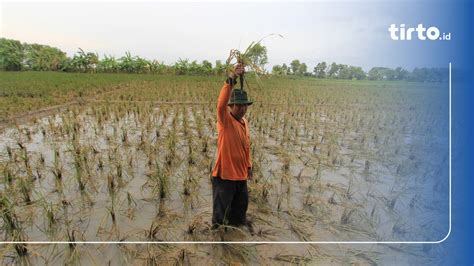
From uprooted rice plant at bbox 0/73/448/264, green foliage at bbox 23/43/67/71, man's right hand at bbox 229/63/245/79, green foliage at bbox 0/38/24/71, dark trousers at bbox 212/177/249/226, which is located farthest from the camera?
green foliage at bbox 23/43/67/71

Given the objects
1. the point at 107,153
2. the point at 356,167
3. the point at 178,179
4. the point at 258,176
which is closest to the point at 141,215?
the point at 178,179

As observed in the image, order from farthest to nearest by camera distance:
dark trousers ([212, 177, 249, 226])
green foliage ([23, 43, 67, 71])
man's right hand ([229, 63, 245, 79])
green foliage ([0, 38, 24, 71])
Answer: green foliage ([23, 43, 67, 71]) → green foliage ([0, 38, 24, 71]) → dark trousers ([212, 177, 249, 226]) → man's right hand ([229, 63, 245, 79])

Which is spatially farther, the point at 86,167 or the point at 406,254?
the point at 86,167

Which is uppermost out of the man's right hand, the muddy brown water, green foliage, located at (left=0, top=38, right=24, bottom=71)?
green foliage, located at (left=0, top=38, right=24, bottom=71)

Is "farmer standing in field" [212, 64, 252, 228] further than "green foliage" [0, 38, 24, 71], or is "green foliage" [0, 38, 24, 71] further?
"green foliage" [0, 38, 24, 71]

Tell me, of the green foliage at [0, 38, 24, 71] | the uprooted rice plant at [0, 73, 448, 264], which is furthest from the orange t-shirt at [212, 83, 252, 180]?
the green foliage at [0, 38, 24, 71]

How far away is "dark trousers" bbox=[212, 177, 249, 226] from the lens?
2.25 metres

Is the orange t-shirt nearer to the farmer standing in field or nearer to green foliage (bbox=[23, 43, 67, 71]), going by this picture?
the farmer standing in field

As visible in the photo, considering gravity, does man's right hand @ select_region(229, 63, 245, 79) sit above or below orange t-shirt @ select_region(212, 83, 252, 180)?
above

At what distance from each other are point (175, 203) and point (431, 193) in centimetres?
289

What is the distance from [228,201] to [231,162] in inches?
13.5

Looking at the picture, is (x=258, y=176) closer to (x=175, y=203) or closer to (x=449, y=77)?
(x=175, y=203)

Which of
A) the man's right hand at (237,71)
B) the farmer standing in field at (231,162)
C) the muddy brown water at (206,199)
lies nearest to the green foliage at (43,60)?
the muddy brown water at (206,199)

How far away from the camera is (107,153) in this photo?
13.0 ft
